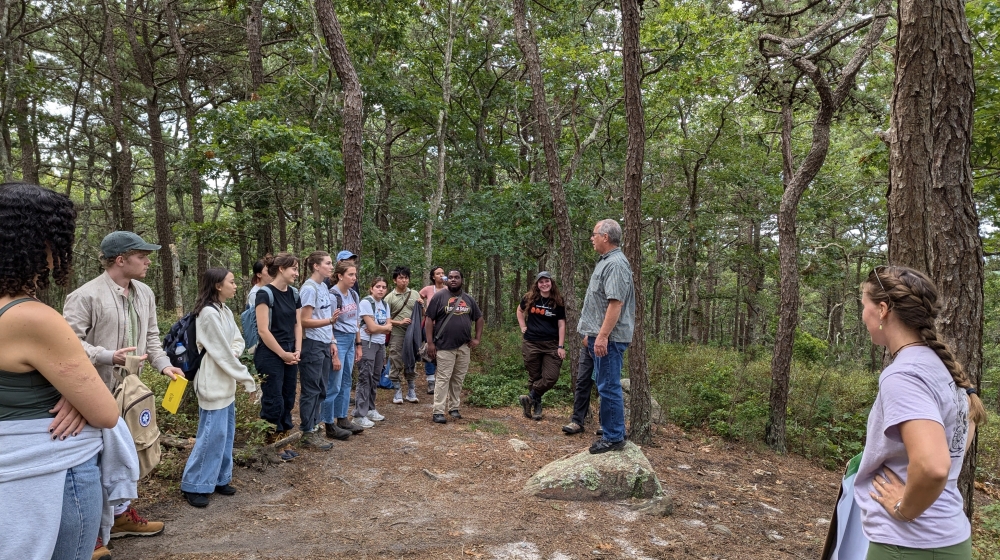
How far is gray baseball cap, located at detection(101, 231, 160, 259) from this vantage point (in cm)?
357

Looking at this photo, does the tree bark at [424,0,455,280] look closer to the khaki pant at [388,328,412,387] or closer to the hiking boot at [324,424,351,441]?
the khaki pant at [388,328,412,387]

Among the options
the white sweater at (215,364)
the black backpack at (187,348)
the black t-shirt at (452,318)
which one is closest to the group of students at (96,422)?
the white sweater at (215,364)

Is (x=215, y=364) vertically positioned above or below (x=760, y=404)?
above

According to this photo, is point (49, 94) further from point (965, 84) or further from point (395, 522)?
point (965, 84)

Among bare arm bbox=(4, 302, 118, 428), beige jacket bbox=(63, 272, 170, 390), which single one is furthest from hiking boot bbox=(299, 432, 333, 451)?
bare arm bbox=(4, 302, 118, 428)

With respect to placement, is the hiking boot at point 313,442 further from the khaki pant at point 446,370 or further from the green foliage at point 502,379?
the green foliage at point 502,379

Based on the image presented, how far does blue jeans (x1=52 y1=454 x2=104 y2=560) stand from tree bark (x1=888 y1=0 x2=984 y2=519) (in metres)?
4.47

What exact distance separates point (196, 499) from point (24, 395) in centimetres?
312

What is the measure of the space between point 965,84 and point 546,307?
18.1 feet

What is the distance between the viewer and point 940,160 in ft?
11.3

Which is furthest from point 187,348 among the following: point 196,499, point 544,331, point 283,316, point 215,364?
point 544,331

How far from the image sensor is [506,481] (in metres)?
5.44

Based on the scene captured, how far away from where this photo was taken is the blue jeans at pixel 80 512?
1835mm

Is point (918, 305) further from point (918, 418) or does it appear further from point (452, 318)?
point (452, 318)
